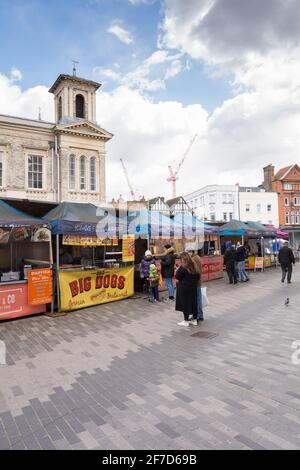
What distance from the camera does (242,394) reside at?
12.3ft

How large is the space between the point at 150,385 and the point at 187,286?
3089 mm

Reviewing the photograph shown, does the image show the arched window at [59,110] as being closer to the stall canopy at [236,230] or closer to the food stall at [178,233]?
the food stall at [178,233]

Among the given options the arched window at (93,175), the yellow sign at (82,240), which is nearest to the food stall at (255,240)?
the yellow sign at (82,240)

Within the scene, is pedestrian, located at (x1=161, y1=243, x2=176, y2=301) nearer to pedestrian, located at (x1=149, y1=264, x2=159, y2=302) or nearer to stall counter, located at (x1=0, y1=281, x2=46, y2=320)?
pedestrian, located at (x1=149, y1=264, x2=159, y2=302)

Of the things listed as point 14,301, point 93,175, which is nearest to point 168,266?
point 14,301

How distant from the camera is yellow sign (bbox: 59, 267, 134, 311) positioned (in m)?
8.70

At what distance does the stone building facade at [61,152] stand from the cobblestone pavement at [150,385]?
15323 mm

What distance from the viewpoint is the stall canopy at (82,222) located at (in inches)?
345

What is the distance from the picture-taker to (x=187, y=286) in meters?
6.93

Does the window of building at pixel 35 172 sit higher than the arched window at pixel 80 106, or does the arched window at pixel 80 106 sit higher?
the arched window at pixel 80 106

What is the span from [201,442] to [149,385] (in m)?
1.34

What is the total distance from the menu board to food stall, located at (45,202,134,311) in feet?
0.85

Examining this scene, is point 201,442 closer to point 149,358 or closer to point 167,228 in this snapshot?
point 149,358

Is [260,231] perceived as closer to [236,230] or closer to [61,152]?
[236,230]
